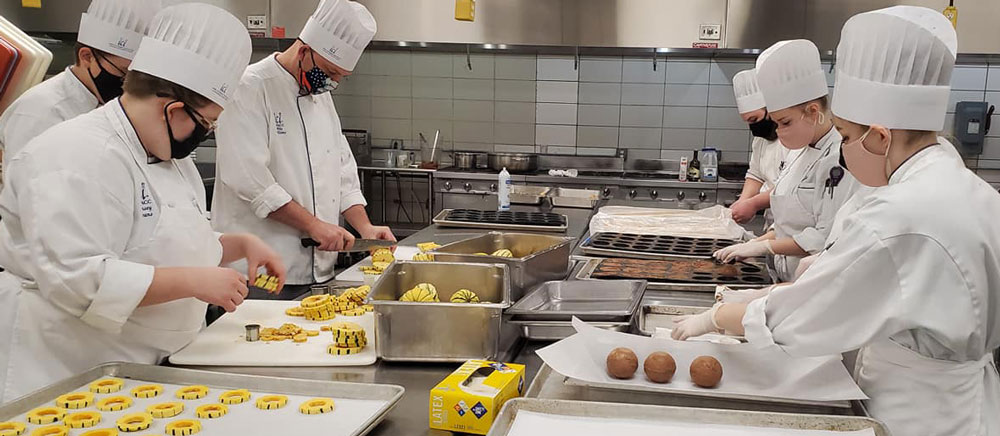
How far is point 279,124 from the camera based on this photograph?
2885 millimetres

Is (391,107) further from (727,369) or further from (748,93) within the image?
Answer: (727,369)

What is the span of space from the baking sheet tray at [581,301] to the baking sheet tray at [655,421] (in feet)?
1.30

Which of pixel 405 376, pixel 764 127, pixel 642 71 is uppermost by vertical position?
pixel 642 71

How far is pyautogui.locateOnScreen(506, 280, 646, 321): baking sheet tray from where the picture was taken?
1.76 m

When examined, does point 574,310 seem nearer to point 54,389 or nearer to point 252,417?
point 252,417

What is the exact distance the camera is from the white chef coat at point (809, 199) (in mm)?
2629

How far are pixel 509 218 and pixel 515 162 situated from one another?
8.26 ft

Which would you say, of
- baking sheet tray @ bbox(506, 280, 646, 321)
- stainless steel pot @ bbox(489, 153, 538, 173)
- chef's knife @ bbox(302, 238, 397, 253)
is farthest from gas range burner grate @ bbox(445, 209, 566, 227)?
stainless steel pot @ bbox(489, 153, 538, 173)

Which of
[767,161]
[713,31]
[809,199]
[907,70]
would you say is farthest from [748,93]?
[907,70]

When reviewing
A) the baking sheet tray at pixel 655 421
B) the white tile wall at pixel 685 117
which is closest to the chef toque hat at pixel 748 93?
the white tile wall at pixel 685 117

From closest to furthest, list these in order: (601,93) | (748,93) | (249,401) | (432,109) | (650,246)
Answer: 1. (249,401)
2. (650,246)
3. (748,93)
4. (601,93)
5. (432,109)

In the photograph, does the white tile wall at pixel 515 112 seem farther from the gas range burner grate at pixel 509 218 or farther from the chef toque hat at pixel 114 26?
the chef toque hat at pixel 114 26

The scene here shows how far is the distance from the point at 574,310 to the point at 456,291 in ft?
1.11

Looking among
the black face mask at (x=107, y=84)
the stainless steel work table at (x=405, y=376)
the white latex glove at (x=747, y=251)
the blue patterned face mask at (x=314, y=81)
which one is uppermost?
the blue patterned face mask at (x=314, y=81)
